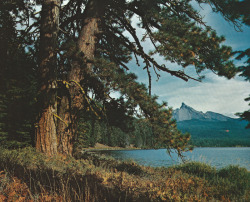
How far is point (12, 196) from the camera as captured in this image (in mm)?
2588

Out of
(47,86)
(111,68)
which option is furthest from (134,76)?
(47,86)

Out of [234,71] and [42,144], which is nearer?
[42,144]

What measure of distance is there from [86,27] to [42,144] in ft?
13.7

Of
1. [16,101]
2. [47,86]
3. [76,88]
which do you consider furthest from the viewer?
[16,101]

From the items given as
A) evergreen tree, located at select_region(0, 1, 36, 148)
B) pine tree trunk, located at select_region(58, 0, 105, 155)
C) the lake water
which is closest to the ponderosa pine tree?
pine tree trunk, located at select_region(58, 0, 105, 155)

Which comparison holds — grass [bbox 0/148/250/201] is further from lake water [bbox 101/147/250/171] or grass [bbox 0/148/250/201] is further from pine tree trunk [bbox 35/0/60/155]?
lake water [bbox 101/147/250/171]

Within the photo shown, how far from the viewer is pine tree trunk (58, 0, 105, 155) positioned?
552cm

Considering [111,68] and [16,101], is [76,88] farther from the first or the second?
[16,101]

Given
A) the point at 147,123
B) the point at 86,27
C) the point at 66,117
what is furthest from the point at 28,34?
the point at 147,123

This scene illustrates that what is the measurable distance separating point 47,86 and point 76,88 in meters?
0.90

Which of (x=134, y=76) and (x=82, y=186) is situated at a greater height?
(x=134, y=76)

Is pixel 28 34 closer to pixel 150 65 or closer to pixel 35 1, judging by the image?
pixel 35 1

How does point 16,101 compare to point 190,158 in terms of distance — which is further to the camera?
point 16,101

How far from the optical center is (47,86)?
5.17 m
